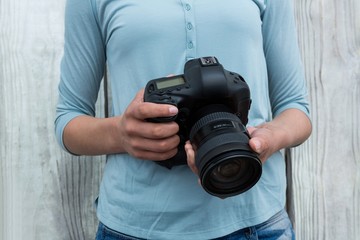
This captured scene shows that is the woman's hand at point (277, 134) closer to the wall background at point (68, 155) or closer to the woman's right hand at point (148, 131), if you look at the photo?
the woman's right hand at point (148, 131)

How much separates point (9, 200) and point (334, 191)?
0.70 metres

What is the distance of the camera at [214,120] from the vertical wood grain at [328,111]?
0.45 meters

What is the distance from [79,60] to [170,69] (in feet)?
0.60

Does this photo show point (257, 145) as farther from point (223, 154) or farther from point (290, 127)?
point (290, 127)

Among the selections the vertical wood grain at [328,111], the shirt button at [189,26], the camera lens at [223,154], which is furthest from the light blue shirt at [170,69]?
the vertical wood grain at [328,111]

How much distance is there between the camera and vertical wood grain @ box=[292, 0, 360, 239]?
1072 mm

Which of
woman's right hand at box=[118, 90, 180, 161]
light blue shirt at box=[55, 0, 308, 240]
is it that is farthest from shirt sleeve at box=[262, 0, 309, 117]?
woman's right hand at box=[118, 90, 180, 161]

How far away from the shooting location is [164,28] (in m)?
0.74

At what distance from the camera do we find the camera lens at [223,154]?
0.58 meters

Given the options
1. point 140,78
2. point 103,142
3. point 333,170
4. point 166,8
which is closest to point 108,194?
point 103,142

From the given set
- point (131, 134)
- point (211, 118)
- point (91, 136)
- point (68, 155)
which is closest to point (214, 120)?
point (211, 118)

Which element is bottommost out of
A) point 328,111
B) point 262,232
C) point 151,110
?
point 262,232

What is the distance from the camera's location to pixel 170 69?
2.47ft

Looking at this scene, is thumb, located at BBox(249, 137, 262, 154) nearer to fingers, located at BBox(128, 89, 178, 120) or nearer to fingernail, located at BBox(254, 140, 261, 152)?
fingernail, located at BBox(254, 140, 261, 152)
